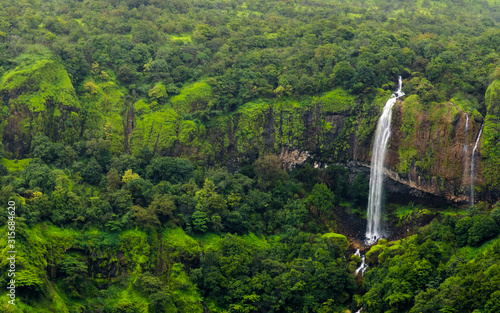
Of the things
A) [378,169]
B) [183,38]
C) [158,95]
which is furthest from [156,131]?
[378,169]

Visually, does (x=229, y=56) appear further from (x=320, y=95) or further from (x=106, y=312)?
(x=106, y=312)

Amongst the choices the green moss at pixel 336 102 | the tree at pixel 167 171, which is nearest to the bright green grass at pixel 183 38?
the green moss at pixel 336 102

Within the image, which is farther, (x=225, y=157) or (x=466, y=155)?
(x=225, y=157)

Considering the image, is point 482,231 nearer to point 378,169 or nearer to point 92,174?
point 378,169

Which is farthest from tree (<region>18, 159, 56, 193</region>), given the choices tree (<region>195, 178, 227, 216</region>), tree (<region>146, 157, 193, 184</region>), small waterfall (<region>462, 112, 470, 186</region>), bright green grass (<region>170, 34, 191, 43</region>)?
small waterfall (<region>462, 112, 470, 186</region>)

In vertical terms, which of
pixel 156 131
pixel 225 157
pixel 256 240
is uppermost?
pixel 156 131

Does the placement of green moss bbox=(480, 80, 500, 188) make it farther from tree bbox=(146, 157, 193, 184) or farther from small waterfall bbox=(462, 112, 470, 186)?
tree bbox=(146, 157, 193, 184)
